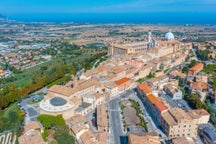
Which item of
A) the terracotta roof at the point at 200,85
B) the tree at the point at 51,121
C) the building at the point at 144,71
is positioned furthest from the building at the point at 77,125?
the terracotta roof at the point at 200,85

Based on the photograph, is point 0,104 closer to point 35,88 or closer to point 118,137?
point 35,88

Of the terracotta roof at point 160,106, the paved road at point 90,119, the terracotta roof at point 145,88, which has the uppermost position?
the terracotta roof at point 145,88

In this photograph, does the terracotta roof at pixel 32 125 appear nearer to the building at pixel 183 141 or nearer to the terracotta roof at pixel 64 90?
the terracotta roof at pixel 64 90

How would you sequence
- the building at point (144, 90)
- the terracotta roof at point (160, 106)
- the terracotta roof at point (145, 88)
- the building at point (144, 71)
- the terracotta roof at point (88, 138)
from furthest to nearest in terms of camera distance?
the building at point (144, 71), the terracotta roof at point (145, 88), the building at point (144, 90), the terracotta roof at point (160, 106), the terracotta roof at point (88, 138)

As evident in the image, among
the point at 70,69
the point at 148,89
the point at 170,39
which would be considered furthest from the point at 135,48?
the point at 148,89

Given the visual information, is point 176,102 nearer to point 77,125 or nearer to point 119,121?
point 119,121

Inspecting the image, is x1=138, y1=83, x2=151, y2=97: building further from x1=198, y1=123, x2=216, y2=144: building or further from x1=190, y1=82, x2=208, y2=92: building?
x1=198, y1=123, x2=216, y2=144: building

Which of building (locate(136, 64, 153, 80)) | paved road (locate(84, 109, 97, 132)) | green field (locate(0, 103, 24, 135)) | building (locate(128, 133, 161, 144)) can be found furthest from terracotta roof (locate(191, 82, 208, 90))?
green field (locate(0, 103, 24, 135))
